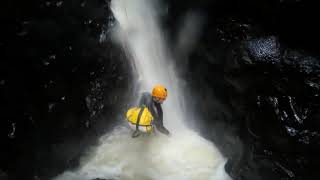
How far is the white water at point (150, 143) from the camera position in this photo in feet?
30.3

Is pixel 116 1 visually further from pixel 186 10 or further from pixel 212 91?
pixel 212 91

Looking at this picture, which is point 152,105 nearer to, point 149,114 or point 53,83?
point 149,114

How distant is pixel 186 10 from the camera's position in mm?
10484

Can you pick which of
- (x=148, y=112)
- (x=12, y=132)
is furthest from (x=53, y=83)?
(x=148, y=112)

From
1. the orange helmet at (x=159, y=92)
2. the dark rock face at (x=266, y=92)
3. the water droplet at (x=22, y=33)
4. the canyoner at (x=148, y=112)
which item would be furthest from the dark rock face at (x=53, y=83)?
the dark rock face at (x=266, y=92)

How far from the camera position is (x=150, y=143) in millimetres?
10219

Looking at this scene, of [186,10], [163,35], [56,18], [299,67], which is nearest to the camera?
[299,67]

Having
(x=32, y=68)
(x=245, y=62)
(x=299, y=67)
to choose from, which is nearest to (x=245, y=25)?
(x=245, y=62)

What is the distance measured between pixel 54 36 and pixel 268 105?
16.4 feet

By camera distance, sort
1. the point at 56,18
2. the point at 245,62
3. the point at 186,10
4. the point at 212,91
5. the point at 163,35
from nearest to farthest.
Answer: the point at 245,62 < the point at 56,18 < the point at 212,91 < the point at 186,10 < the point at 163,35

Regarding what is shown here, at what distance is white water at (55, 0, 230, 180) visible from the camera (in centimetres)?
924

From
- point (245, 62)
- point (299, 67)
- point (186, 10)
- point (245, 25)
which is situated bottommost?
point (299, 67)

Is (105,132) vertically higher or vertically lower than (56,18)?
lower

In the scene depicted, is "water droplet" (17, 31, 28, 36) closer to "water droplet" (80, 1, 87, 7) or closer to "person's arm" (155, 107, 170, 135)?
"water droplet" (80, 1, 87, 7)
